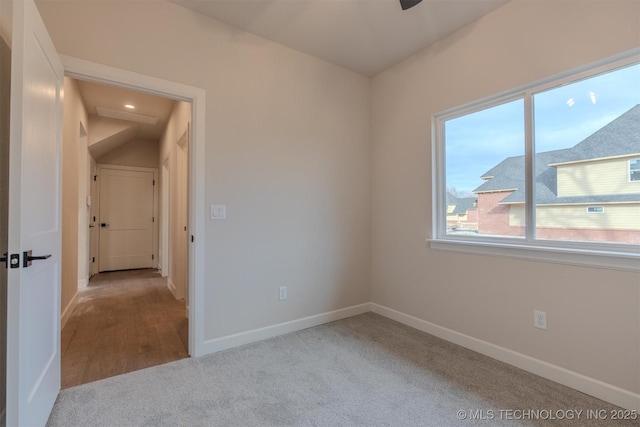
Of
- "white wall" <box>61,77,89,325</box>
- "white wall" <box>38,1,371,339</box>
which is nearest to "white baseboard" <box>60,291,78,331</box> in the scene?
"white wall" <box>61,77,89,325</box>

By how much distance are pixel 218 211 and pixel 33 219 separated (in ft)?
3.81

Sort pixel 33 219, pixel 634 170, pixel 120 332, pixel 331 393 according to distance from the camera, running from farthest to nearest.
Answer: pixel 120 332
pixel 331 393
pixel 634 170
pixel 33 219

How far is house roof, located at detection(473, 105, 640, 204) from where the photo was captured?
1.77 metres

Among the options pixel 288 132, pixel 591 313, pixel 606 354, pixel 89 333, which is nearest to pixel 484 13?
pixel 288 132

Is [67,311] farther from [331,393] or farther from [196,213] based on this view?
[331,393]

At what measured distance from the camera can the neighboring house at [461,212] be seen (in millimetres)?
2567

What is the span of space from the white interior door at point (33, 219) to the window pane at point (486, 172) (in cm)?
289

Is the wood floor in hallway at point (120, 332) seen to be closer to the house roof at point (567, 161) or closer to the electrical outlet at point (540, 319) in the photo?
the electrical outlet at point (540, 319)

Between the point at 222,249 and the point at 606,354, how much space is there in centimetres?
269

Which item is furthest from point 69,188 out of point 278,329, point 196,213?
point 278,329

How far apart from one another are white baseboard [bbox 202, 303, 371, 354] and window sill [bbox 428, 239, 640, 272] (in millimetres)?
1216

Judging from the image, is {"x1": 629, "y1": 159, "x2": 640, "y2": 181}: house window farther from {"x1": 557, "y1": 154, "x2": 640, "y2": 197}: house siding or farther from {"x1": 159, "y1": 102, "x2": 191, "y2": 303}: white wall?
{"x1": 159, "y1": 102, "x2": 191, "y2": 303}: white wall

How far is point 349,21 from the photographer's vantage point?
242cm

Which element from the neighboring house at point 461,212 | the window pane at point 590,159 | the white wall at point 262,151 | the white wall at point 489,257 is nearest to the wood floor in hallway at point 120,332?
the white wall at point 262,151
